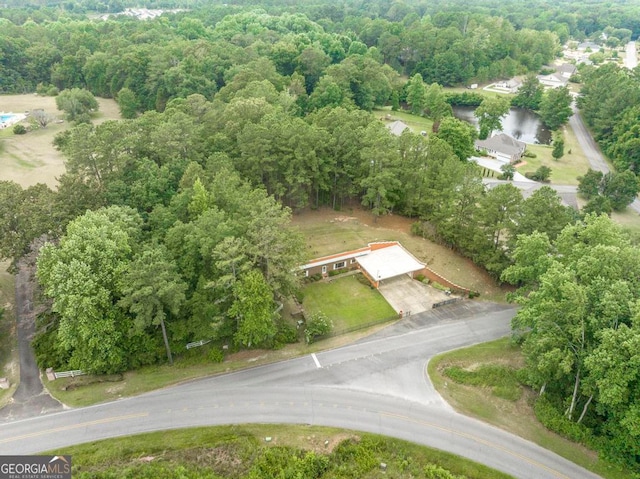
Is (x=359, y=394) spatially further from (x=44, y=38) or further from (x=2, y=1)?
(x=2, y=1)

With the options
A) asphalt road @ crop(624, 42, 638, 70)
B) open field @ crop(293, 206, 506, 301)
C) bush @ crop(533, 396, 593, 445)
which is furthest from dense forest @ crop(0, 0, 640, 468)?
asphalt road @ crop(624, 42, 638, 70)

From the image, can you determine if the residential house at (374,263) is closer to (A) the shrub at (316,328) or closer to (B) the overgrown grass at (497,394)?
(A) the shrub at (316,328)

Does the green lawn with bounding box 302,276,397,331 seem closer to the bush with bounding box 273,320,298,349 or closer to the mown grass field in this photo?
the bush with bounding box 273,320,298,349

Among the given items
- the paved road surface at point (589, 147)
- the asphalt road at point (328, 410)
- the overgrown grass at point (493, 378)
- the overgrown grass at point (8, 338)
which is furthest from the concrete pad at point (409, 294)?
the paved road surface at point (589, 147)

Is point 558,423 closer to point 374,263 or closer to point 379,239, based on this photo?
point 374,263

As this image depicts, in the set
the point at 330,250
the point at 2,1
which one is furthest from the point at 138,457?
the point at 2,1

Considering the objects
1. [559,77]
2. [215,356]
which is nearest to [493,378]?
[215,356]

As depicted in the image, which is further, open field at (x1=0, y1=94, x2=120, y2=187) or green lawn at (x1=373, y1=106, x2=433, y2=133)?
green lawn at (x1=373, y1=106, x2=433, y2=133)
